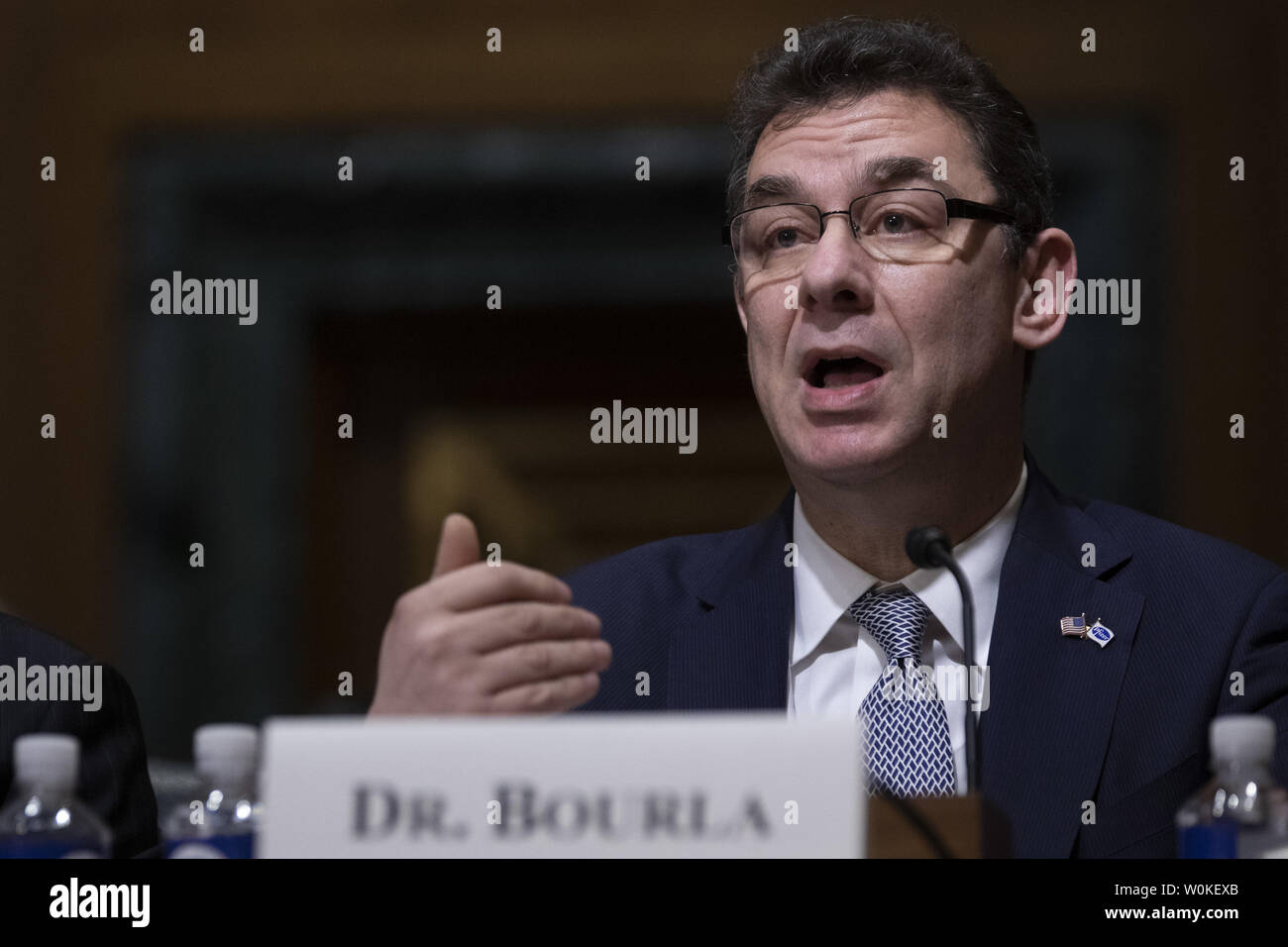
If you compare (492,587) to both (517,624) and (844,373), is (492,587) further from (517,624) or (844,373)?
(844,373)

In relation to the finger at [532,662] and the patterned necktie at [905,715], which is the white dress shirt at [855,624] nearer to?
the patterned necktie at [905,715]

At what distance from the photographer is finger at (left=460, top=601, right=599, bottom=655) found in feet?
4.37

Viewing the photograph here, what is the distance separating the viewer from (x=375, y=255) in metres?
4.77

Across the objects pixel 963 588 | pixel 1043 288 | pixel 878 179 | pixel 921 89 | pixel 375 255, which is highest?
pixel 375 255

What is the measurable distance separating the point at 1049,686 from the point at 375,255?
3.27 m

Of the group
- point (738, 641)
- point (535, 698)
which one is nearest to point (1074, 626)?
point (738, 641)

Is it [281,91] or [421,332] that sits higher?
[281,91]

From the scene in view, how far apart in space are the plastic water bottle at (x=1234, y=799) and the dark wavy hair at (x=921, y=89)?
119 cm

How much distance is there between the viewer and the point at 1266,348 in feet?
13.8

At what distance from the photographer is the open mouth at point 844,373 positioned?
2.16 m
